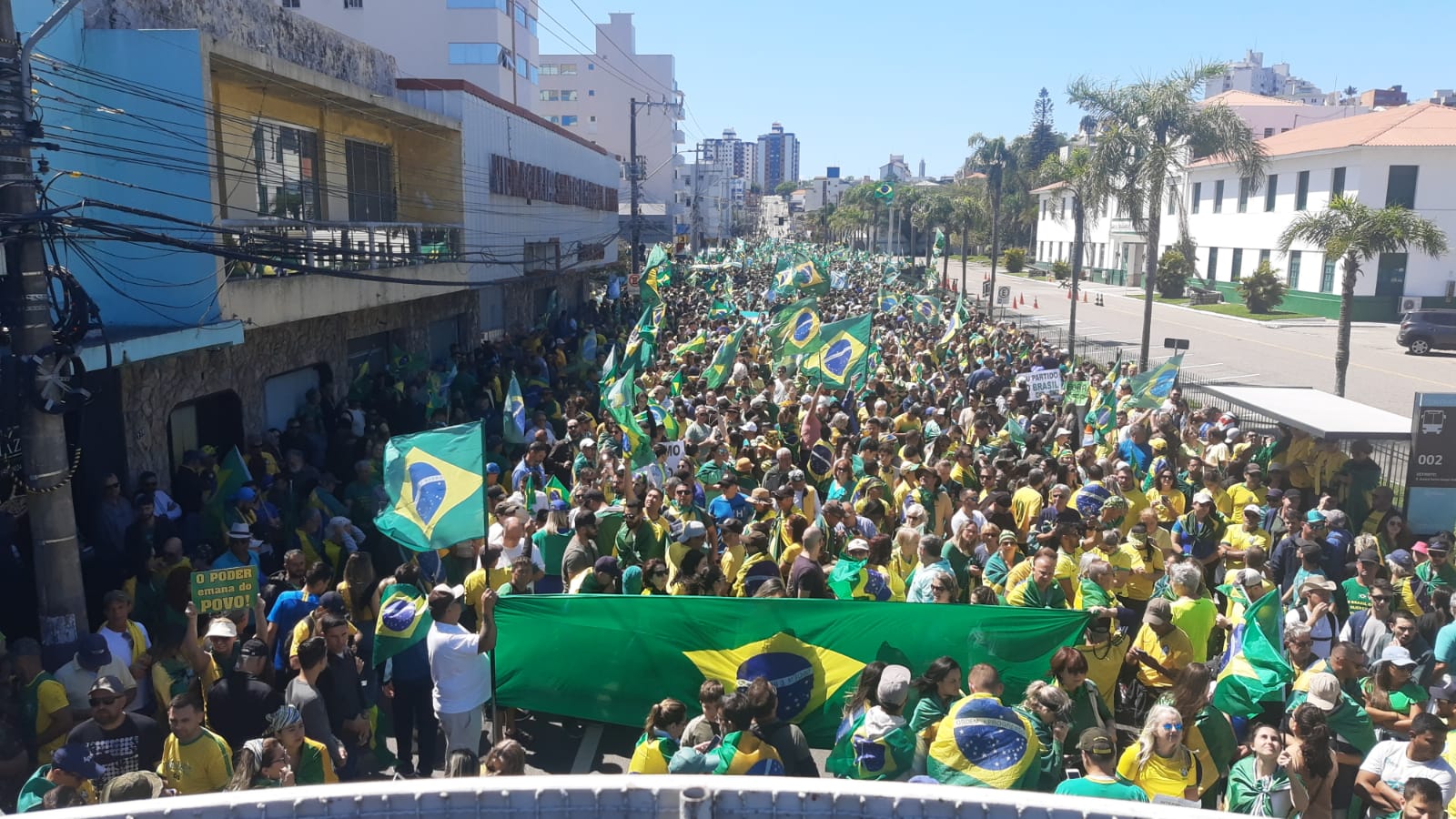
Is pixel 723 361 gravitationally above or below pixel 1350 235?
below

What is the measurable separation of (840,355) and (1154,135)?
48.2ft

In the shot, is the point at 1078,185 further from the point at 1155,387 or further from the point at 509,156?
the point at 1155,387

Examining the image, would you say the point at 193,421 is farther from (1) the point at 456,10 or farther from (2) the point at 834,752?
(1) the point at 456,10

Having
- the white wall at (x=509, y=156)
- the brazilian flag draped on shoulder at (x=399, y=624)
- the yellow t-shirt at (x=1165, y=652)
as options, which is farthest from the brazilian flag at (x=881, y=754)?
the white wall at (x=509, y=156)

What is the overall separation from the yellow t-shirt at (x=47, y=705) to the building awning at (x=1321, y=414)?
33.7 ft

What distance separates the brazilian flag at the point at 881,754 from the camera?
17.3 feet

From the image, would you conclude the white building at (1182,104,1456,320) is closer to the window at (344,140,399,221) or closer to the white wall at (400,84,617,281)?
the white wall at (400,84,617,281)

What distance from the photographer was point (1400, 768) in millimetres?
5148

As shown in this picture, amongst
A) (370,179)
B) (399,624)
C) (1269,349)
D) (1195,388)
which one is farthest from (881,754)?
(1269,349)

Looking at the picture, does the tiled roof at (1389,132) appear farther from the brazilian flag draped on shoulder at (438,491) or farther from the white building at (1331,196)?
the brazilian flag draped on shoulder at (438,491)

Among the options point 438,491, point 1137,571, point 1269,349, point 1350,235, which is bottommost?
point 1269,349

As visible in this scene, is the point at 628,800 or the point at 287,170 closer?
the point at 628,800

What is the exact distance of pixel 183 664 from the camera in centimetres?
621

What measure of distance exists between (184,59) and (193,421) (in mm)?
4347
